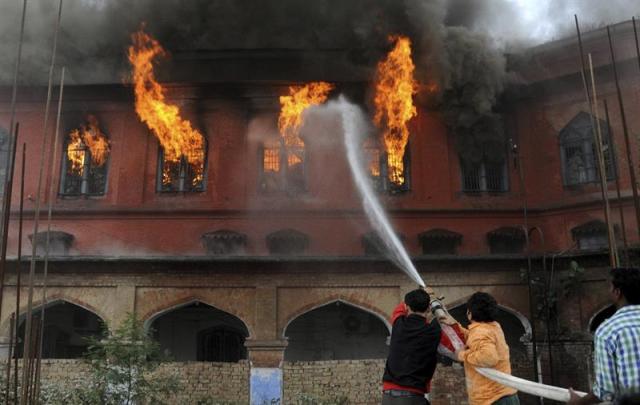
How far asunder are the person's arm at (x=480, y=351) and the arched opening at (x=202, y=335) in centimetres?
1466

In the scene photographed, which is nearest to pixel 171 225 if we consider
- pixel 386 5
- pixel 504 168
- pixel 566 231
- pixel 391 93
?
pixel 391 93

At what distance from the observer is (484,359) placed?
15.0 ft

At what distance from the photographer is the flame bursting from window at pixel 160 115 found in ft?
64.1

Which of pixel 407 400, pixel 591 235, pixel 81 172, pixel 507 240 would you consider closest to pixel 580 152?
pixel 591 235

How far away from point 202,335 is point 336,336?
455 centimetres

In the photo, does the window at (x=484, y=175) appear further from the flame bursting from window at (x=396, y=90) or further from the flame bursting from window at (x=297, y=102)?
the flame bursting from window at (x=297, y=102)

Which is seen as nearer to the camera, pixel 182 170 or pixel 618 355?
pixel 618 355

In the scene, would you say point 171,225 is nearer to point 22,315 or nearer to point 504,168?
point 22,315

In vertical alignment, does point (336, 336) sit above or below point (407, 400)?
above

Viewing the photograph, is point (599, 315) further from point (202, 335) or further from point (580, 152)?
point (202, 335)

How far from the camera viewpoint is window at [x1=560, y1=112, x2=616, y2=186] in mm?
18531

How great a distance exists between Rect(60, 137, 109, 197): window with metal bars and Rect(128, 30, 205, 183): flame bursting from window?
87.8 inches

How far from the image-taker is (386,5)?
62.6 feet

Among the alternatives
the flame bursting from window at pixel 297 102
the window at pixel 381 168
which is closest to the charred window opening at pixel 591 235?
the window at pixel 381 168
